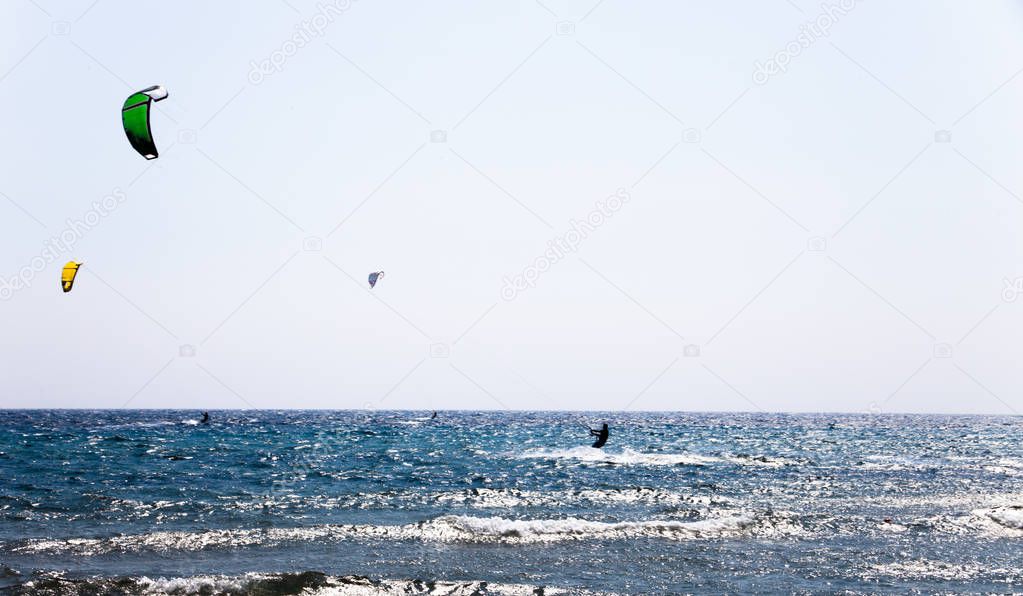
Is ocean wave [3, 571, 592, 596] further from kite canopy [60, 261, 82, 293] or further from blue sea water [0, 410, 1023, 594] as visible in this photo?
kite canopy [60, 261, 82, 293]

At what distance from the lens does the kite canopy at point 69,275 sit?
17.5 m

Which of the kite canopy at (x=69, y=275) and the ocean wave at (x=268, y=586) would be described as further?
the kite canopy at (x=69, y=275)

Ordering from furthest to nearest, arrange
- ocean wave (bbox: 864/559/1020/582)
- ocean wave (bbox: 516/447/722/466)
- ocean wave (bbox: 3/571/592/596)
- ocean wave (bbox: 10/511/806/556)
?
ocean wave (bbox: 516/447/722/466) < ocean wave (bbox: 10/511/806/556) < ocean wave (bbox: 864/559/1020/582) < ocean wave (bbox: 3/571/592/596)

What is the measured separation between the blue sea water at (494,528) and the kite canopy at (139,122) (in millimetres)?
8151

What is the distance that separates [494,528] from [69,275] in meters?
12.6

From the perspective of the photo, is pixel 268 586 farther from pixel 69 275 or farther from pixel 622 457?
pixel 622 457

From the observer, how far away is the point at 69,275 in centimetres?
1809

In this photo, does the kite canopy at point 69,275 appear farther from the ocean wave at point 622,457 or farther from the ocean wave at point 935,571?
the ocean wave at point 622,457

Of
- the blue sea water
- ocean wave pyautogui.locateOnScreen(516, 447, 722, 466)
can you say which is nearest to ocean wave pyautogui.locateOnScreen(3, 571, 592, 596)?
the blue sea water

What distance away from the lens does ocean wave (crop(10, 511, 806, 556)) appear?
15.4 m

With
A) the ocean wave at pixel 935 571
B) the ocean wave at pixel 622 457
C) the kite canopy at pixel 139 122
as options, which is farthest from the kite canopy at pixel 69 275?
the ocean wave at pixel 622 457

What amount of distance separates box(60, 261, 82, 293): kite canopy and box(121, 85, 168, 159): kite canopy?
17.9ft

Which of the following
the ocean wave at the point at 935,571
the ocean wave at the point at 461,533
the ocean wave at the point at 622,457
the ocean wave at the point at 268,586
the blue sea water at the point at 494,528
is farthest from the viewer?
the ocean wave at the point at 622,457

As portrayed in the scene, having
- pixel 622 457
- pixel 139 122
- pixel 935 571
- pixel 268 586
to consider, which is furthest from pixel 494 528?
pixel 622 457
